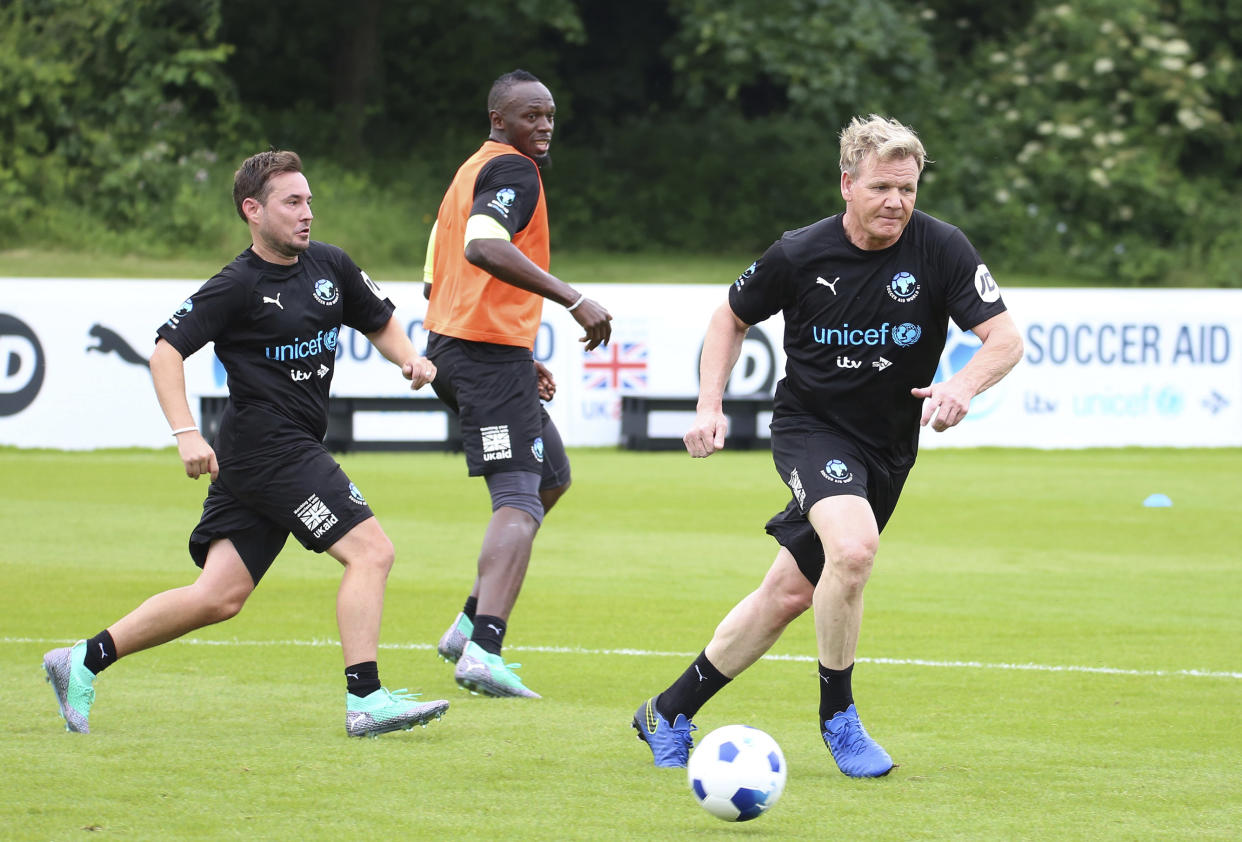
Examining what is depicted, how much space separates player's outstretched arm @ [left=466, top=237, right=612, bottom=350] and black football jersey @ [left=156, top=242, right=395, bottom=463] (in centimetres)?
74

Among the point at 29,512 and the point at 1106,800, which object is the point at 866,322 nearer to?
the point at 1106,800

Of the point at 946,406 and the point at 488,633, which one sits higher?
the point at 946,406

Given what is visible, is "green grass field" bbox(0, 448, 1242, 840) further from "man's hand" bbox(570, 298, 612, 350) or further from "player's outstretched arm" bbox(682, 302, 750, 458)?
"man's hand" bbox(570, 298, 612, 350)

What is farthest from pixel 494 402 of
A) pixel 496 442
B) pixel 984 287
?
pixel 984 287

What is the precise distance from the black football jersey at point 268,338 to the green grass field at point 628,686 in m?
1.02

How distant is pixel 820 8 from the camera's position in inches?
1248

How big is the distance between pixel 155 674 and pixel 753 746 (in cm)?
317

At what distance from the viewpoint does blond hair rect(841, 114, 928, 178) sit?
18.0 feet

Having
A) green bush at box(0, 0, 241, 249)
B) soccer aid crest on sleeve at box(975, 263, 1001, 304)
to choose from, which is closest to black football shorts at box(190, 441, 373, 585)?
soccer aid crest on sleeve at box(975, 263, 1001, 304)

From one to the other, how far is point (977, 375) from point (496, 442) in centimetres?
244

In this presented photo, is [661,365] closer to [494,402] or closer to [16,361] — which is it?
[16,361]

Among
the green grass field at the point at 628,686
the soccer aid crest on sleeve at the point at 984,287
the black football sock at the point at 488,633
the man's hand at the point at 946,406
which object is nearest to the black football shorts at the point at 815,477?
the man's hand at the point at 946,406

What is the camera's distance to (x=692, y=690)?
5738 millimetres

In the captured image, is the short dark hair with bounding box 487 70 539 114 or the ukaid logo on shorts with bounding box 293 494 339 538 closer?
the ukaid logo on shorts with bounding box 293 494 339 538
